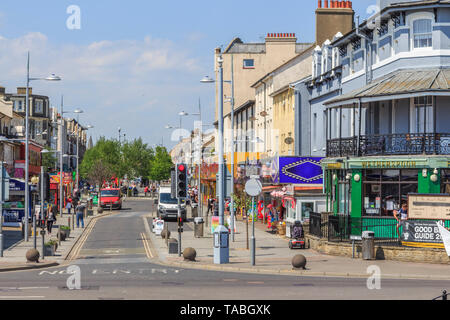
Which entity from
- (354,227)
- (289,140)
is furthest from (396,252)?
(289,140)

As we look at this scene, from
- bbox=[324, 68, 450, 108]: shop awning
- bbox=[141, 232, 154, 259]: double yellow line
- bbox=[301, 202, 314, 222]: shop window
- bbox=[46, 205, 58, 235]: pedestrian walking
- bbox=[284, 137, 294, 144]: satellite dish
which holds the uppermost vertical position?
bbox=[324, 68, 450, 108]: shop awning

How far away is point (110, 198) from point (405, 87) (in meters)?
49.4

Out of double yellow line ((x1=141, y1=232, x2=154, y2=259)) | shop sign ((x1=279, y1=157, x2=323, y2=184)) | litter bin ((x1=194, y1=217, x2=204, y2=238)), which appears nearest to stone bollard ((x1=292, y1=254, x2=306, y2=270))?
double yellow line ((x1=141, y1=232, x2=154, y2=259))

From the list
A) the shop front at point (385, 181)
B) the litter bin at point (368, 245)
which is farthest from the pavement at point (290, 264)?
the shop front at point (385, 181)

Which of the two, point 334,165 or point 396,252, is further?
point 334,165

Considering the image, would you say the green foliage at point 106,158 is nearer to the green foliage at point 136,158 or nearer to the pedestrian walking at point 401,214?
the green foliage at point 136,158

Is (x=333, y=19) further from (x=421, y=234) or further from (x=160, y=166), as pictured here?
(x=160, y=166)

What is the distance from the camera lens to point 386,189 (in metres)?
34.2

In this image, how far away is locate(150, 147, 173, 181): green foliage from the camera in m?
130

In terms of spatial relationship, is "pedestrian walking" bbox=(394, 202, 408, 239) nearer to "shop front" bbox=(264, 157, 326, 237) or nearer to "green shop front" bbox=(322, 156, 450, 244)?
"green shop front" bbox=(322, 156, 450, 244)

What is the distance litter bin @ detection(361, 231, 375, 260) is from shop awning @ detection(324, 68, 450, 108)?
587cm
